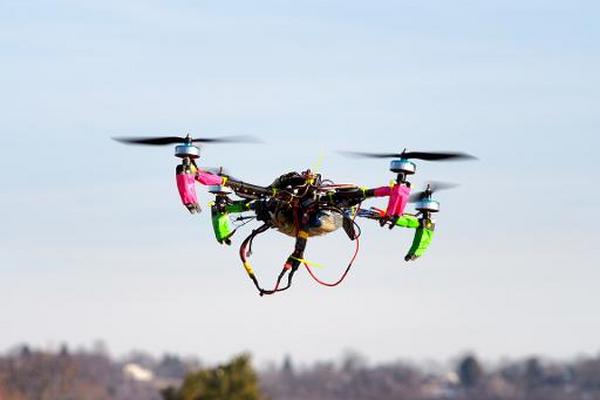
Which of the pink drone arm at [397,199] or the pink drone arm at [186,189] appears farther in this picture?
the pink drone arm at [186,189]

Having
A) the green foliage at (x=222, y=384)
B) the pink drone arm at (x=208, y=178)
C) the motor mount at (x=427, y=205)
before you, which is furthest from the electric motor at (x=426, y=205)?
the green foliage at (x=222, y=384)

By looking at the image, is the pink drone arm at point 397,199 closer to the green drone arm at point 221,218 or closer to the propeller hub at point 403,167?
the propeller hub at point 403,167

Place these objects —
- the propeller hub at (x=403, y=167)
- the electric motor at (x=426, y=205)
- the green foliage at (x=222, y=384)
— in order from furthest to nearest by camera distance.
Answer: the green foliage at (x=222, y=384) → the electric motor at (x=426, y=205) → the propeller hub at (x=403, y=167)

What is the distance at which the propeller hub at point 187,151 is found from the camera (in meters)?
51.0

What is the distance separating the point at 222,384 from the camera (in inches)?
4587

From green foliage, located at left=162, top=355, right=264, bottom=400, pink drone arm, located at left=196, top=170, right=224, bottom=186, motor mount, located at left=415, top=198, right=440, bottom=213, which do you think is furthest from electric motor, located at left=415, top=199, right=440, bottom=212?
green foliage, located at left=162, top=355, right=264, bottom=400

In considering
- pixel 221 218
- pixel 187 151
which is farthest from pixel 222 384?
pixel 187 151

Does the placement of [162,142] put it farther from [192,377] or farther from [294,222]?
[192,377]

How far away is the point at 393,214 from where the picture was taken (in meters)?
51.2

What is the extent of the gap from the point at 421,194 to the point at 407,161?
14.4ft

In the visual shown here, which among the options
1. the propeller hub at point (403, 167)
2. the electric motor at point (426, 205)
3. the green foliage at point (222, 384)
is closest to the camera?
the propeller hub at point (403, 167)

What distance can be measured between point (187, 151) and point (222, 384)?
66576mm

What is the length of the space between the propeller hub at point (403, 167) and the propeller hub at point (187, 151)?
4962mm

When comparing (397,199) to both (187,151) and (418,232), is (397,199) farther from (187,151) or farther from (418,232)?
(187,151)
